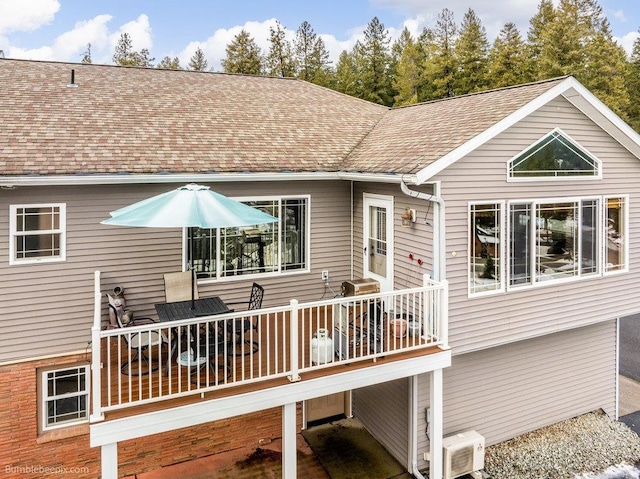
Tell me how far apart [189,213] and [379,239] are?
4271mm

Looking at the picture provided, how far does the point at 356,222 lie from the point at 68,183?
17.5 feet

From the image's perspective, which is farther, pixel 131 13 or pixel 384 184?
pixel 131 13

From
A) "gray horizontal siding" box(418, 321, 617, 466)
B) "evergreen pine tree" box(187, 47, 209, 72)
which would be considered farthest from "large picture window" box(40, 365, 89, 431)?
"evergreen pine tree" box(187, 47, 209, 72)

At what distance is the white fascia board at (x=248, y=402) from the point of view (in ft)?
18.0

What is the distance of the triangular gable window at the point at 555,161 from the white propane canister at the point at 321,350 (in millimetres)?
4339

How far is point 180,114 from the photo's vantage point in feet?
32.2

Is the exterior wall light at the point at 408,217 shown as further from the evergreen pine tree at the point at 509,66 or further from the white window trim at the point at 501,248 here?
the evergreen pine tree at the point at 509,66

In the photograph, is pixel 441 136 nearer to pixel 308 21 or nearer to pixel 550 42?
pixel 550 42

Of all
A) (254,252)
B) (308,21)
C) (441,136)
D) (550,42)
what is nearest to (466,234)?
(441,136)

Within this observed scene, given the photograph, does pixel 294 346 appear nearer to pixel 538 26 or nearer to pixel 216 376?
pixel 216 376

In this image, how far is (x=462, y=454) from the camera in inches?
328

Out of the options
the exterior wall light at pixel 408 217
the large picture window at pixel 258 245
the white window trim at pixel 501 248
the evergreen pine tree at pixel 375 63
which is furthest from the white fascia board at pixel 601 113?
the evergreen pine tree at pixel 375 63

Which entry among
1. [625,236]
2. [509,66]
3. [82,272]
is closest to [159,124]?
[82,272]

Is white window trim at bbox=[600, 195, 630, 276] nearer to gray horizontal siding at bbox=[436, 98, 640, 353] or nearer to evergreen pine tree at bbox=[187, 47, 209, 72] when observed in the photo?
gray horizontal siding at bbox=[436, 98, 640, 353]
